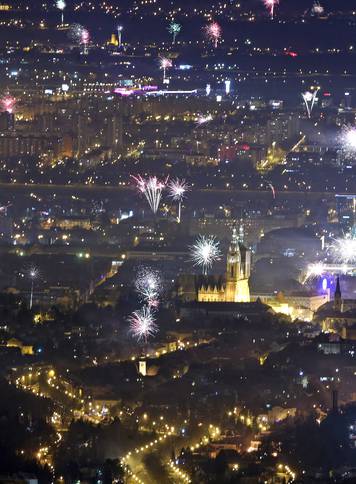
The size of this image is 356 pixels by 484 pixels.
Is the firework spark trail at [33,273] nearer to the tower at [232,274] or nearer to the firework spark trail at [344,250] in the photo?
the tower at [232,274]

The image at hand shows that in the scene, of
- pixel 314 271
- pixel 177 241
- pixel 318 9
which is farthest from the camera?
pixel 318 9

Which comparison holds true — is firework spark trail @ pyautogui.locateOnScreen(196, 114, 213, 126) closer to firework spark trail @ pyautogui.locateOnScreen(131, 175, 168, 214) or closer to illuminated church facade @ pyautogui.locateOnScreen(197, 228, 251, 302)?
firework spark trail @ pyautogui.locateOnScreen(131, 175, 168, 214)

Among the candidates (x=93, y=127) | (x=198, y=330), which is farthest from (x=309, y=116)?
(x=198, y=330)

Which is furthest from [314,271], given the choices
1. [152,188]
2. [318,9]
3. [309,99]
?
[318,9]

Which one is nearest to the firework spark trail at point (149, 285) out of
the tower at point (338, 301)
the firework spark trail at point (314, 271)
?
the firework spark trail at point (314, 271)

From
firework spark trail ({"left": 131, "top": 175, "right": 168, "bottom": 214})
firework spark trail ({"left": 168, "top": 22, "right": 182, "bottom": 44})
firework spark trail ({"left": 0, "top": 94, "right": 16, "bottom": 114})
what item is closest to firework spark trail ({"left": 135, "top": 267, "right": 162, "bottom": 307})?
firework spark trail ({"left": 131, "top": 175, "right": 168, "bottom": 214})

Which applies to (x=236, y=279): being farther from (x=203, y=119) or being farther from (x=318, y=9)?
(x=318, y=9)

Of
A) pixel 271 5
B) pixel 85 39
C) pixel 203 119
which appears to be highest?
pixel 271 5

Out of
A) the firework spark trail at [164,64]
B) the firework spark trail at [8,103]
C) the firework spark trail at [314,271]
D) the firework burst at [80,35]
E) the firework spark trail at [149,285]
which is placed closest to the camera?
the firework spark trail at [149,285]
